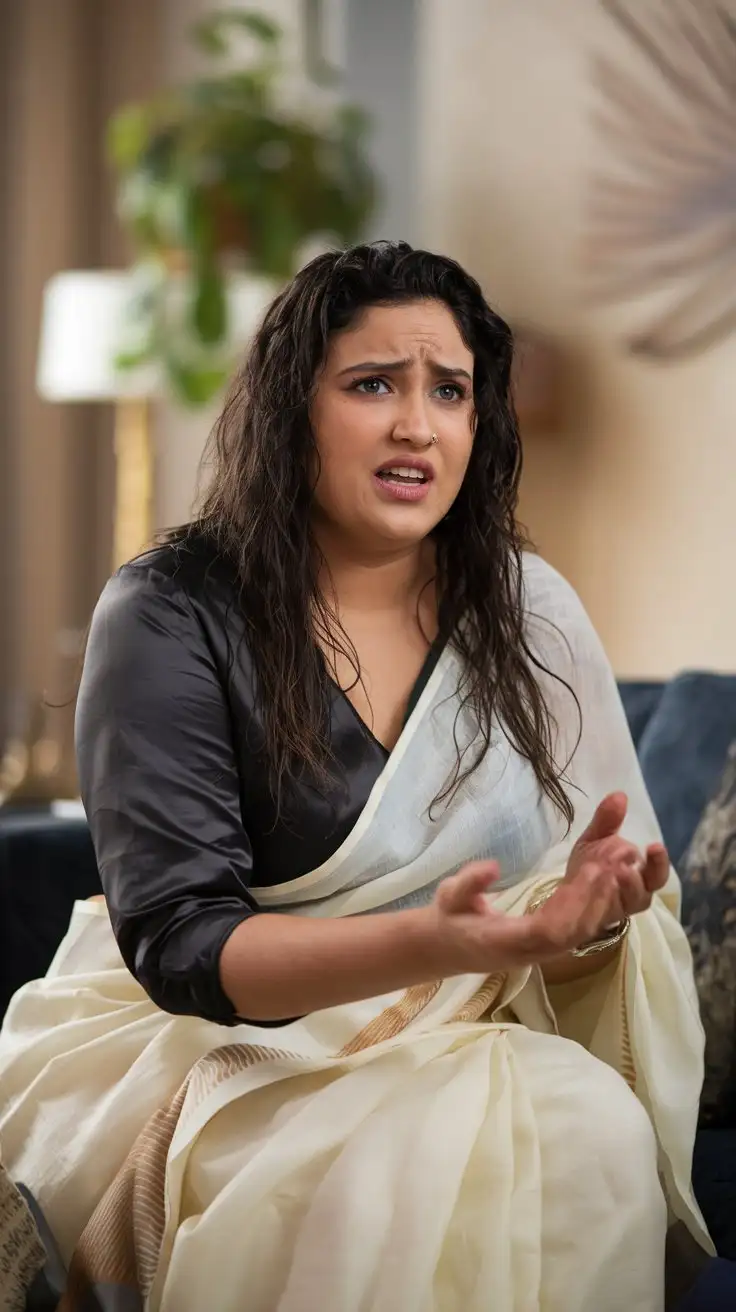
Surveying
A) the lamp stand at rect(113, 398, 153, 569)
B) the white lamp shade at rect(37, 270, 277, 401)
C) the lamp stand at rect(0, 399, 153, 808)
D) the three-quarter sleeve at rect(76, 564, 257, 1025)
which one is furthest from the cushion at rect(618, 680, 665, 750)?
the lamp stand at rect(113, 398, 153, 569)

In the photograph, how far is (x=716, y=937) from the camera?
69.7 inches

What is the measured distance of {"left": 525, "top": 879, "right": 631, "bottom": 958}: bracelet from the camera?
1.44 meters

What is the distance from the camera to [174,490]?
4.94 metres

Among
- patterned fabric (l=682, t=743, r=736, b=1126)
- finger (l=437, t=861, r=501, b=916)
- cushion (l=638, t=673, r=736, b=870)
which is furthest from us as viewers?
cushion (l=638, t=673, r=736, b=870)

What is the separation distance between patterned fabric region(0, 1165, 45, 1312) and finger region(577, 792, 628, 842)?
576mm

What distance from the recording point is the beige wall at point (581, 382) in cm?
296

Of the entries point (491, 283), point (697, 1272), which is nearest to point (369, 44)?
point (491, 283)

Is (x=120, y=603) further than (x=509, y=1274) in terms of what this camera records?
Yes

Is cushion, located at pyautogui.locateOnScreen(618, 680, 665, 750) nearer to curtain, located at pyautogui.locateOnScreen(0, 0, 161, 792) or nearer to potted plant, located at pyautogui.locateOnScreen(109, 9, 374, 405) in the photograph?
potted plant, located at pyautogui.locateOnScreen(109, 9, 374, 405)

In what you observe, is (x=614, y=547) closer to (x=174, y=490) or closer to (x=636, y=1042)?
(x=636, y=1042)

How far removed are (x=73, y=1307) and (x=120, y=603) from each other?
1.97 feet

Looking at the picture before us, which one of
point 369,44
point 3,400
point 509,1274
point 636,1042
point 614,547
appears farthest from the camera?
point 3,400

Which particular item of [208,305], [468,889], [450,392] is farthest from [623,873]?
[208,305]

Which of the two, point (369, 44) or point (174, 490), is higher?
point (369, 44)
